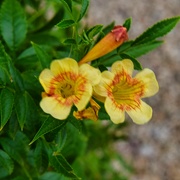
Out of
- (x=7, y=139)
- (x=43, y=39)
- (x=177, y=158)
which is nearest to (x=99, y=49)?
(x=7, y=139)

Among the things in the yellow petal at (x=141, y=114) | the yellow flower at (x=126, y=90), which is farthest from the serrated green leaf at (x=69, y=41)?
the yellow petal at (x=141, y=114)

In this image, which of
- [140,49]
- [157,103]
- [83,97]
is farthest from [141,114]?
[157,103]

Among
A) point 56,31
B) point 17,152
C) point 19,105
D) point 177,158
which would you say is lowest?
point 177,158

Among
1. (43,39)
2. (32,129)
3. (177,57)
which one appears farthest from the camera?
(177,57)

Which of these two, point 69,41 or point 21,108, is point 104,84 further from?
point 21,108

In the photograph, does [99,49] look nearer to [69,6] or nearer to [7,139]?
[69,6]

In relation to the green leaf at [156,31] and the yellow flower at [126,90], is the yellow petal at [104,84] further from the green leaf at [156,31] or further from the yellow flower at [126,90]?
the green leaf at [156,31]

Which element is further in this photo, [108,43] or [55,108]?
[108,43]
